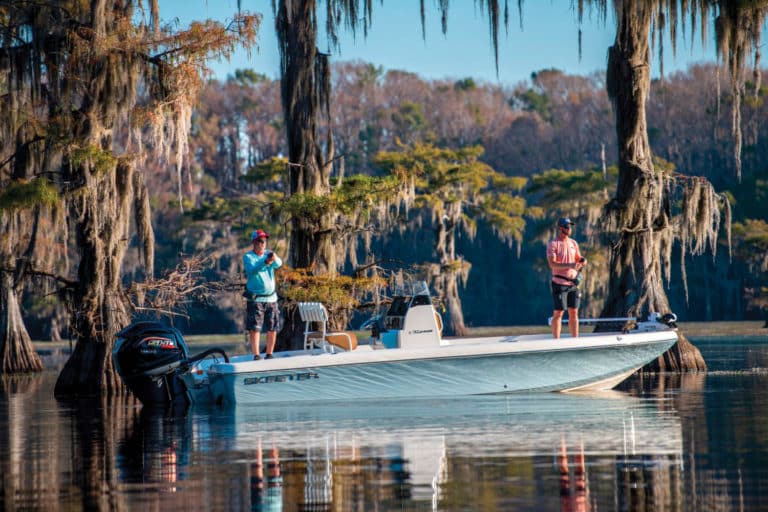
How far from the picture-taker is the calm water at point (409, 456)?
8602 mm

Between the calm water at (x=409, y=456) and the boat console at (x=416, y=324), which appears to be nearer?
the calm water at (x=409, y=456)

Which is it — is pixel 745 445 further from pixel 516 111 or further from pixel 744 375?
pixel 516 111

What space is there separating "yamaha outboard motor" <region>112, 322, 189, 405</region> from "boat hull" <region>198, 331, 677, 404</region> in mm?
628

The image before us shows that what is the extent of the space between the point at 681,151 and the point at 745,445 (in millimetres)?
69383

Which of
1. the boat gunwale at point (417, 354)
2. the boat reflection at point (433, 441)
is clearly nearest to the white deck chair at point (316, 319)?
the boat gunwale at point (417, 354)

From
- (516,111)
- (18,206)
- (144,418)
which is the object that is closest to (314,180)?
(18,206)

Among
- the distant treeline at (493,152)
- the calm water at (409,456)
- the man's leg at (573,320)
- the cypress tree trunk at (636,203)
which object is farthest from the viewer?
the distant treeline at (493,152)

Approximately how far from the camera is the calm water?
8602mm

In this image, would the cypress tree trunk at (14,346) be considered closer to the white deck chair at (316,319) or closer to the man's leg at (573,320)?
the white deck chair at (316,319)

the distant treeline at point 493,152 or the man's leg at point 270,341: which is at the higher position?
the distant treeline at point 493,152

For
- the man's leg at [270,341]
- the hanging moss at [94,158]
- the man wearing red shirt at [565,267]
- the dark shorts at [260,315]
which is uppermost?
the hanging moss at [94,158]

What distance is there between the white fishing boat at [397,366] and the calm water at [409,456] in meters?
0.39

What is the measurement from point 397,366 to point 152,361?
3.48 m

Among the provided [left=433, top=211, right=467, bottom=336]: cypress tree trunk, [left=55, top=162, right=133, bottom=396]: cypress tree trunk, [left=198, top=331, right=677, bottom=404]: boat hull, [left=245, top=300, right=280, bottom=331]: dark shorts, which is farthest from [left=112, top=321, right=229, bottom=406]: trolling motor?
[left=433, top=211, right=467, bottom=336]: cypress tree trunk
